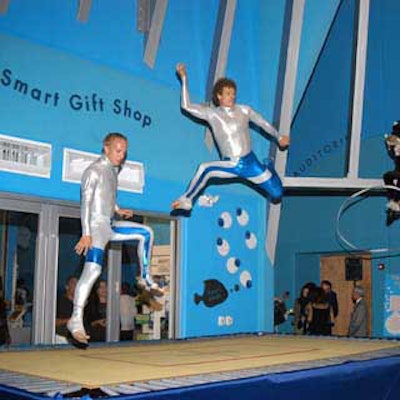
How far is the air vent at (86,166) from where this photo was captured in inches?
223

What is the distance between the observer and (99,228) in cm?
415

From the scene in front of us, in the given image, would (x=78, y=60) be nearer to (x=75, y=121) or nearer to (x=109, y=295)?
→ (x=75, y=121)

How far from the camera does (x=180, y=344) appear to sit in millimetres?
5023

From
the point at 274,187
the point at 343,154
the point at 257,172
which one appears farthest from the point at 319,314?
the point at 257,172

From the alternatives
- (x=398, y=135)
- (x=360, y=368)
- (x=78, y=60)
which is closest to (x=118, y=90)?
(x=78, y=60)

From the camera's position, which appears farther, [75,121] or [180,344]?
[75,121]

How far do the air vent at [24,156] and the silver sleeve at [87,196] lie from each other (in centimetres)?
128

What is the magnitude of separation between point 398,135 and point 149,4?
8.83ft

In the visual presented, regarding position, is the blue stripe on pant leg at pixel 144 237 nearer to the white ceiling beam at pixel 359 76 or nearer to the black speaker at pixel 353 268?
the white ceiling beam at pixel 359 76

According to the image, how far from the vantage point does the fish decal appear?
21.9 ft

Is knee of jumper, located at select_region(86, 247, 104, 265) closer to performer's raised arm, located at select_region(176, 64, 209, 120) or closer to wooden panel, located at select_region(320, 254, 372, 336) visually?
performer's raised arm, located at select_region(176, 64, 209, 120)

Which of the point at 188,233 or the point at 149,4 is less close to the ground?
the point at 149,4

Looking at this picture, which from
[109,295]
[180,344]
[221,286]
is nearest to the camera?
[180,344]

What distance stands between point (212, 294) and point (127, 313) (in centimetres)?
95
